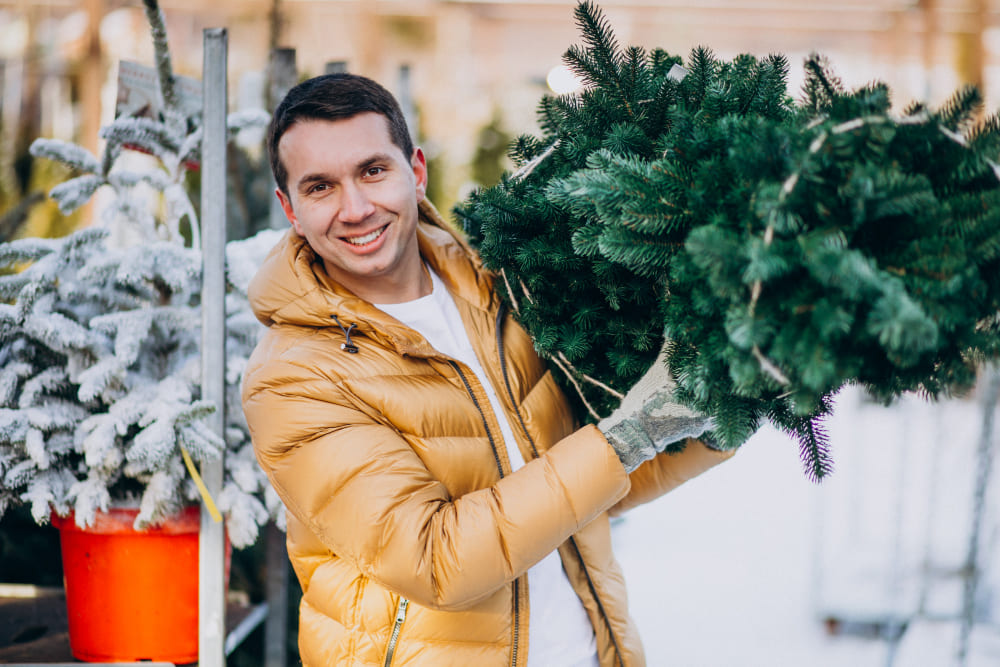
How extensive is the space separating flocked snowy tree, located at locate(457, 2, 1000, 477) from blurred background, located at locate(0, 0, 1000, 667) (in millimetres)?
434

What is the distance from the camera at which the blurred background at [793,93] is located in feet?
9.99

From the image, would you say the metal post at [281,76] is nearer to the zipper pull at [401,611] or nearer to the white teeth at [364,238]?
the white teeth at [364,238]

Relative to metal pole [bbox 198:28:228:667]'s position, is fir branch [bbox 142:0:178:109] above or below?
above

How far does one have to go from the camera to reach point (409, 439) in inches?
50.3

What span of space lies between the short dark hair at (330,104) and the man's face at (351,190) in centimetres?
1

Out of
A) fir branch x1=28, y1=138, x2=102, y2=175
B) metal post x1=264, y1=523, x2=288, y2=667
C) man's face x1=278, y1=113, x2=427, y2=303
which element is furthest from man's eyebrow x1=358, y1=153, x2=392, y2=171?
metal post x1=264, y1=523, x2=288, y2=667

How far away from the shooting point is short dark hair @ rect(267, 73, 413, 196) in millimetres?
1338

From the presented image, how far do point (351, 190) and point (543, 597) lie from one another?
2.60 ft

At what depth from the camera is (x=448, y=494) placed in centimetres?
127

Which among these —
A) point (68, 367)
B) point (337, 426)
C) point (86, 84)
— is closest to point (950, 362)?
point (337, 426)

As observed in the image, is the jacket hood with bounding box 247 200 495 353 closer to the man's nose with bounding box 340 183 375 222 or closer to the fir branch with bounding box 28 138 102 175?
the man's nose with bounding box 340 183 375 222

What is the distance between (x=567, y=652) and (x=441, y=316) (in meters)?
0.65

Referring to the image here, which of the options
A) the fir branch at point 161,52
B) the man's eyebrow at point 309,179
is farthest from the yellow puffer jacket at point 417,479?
the fir branch at point 161,52

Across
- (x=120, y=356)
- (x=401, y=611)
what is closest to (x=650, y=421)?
(x=401, y=611)
